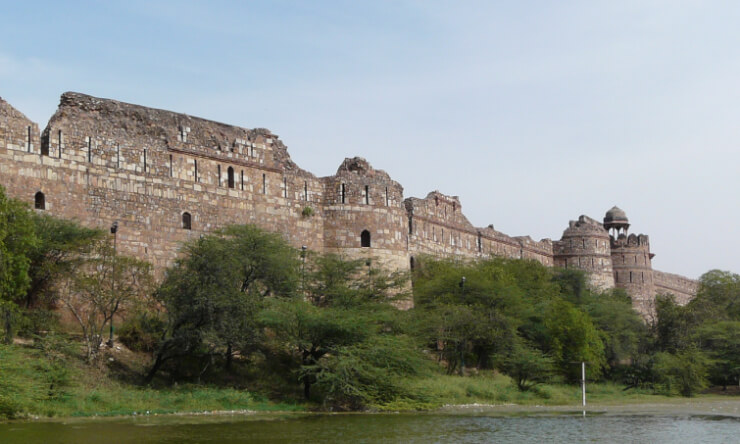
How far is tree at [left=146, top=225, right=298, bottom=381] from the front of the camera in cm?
Answer: 2050

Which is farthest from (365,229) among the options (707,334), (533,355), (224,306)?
(707,334)

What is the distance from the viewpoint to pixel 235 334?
20578 millimetres

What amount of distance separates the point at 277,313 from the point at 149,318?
2810 millimetres

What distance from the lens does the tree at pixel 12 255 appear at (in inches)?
739

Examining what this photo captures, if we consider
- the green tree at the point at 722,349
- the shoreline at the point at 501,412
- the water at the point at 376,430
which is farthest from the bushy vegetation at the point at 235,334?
the green tree at the point at 722,349

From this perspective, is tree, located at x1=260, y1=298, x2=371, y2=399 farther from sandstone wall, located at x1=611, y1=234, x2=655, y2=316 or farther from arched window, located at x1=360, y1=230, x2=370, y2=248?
sandstone wall, located at x1=611, y1=234, x2=655, y2=316

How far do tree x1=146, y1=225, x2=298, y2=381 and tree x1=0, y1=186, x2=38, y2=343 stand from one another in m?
2.90

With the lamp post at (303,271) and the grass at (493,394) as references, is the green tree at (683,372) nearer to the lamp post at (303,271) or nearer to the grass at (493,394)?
the grass at (493,394)

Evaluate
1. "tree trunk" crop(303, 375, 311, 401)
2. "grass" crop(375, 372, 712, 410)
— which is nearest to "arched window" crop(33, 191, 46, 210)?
"tree trunk" crop(303, 375, 311, 401)

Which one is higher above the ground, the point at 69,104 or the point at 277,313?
the point at 69,104

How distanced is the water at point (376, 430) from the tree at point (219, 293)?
2.30m

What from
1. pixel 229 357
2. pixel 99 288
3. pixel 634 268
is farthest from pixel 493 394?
pixel 634 268

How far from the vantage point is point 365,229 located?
27.8 meters

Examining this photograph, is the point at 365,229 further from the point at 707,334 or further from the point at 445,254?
the point at 707,334
